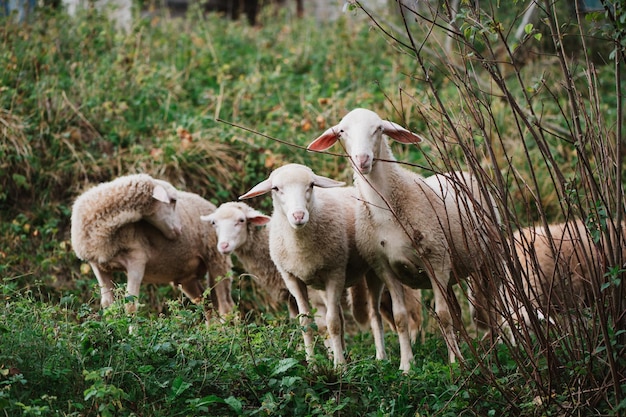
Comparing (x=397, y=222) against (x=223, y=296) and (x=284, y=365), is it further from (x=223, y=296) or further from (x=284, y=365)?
(x=223, y=296)

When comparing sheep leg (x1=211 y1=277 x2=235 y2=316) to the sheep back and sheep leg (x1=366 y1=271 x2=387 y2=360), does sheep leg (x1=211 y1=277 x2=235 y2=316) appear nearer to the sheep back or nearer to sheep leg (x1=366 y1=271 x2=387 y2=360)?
the sheep back

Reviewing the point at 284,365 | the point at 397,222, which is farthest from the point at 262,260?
the point at 284,365

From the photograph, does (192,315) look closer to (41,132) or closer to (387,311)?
(387,311)

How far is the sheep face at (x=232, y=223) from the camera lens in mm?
7004

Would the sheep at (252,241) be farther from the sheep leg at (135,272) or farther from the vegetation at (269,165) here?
the sheep leg at (135,272)

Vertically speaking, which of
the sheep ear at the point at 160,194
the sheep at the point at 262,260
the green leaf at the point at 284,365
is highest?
the sheep ear at the point at 160,194

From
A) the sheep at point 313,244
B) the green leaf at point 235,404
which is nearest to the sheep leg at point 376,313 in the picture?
the sheep at point 313,244

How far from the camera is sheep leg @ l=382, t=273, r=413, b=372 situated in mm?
5801

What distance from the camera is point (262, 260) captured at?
750 centimetres

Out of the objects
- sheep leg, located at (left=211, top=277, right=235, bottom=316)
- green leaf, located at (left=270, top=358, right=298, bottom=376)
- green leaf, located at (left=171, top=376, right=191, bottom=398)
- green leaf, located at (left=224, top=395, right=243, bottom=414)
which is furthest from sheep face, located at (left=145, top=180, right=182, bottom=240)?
green leaf, located at (left=224, top=395, right=243, bottom=414)

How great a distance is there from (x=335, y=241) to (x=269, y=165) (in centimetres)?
303

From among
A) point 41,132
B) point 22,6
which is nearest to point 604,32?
point 41,132

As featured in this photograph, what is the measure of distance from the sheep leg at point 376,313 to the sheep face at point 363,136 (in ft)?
3.51

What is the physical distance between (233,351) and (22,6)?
326 inches
